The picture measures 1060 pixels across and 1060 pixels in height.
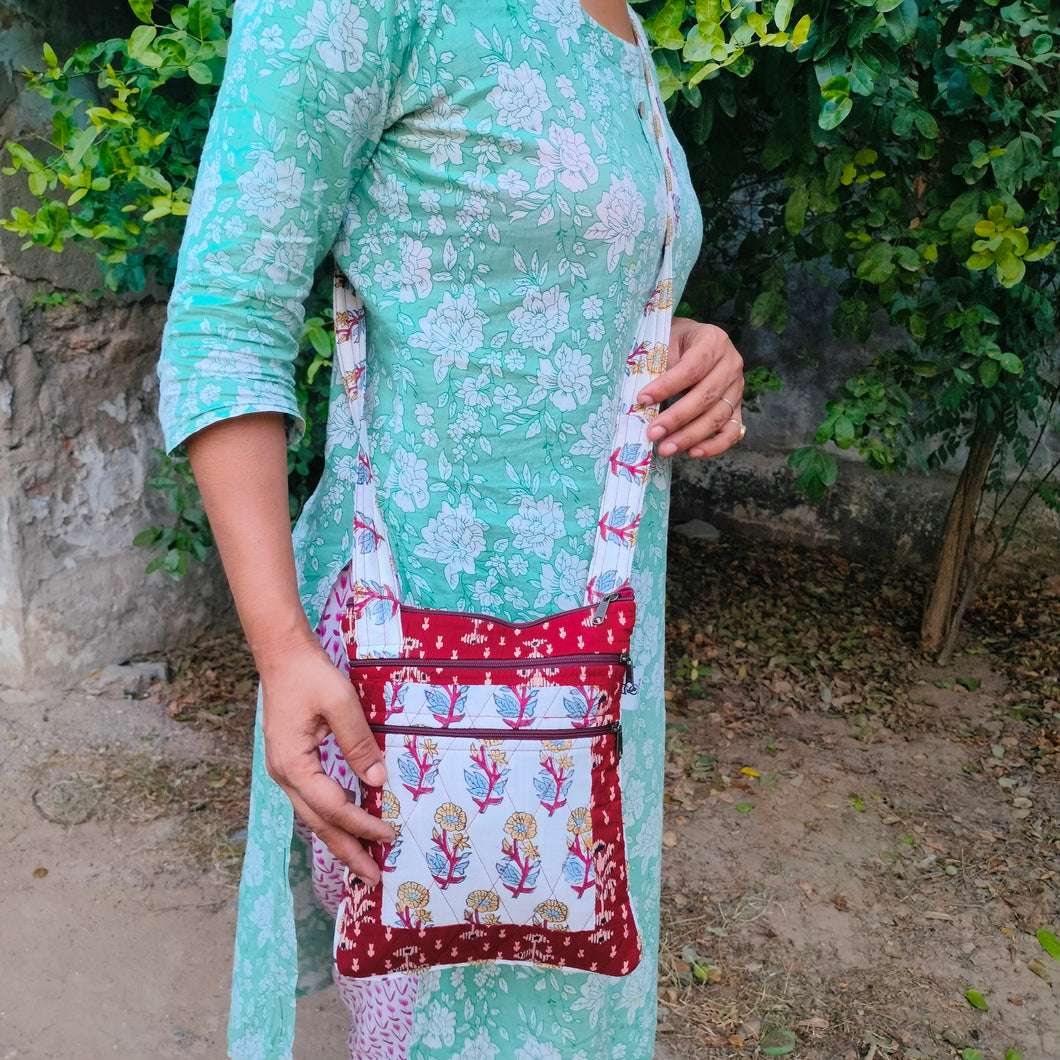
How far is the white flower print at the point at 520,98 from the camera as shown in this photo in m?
0.85

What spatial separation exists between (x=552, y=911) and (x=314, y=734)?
0.28m

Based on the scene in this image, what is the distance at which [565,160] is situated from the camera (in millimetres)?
869

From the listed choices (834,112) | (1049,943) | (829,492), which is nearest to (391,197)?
(834,112)

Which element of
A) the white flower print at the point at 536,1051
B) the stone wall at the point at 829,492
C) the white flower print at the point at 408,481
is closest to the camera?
the white flower print at the point at 408,481

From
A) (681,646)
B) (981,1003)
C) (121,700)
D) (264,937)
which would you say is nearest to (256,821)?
(264,937)

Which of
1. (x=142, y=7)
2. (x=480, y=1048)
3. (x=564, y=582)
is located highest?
(x=142, y=7)

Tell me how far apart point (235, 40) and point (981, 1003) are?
239 centimetres

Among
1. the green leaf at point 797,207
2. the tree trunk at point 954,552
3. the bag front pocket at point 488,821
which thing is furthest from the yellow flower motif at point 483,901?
the tree trunk at point 954,552

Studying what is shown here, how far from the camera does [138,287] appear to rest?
2551 mm

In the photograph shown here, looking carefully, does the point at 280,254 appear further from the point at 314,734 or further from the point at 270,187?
the point at 314,734

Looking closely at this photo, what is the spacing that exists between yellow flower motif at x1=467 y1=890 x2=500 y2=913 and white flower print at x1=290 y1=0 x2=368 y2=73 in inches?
28.7

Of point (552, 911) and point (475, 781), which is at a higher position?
point (475, 781)

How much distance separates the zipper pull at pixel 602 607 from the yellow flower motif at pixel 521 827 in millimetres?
190

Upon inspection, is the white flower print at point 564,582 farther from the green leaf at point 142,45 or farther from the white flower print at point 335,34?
the green leaf at point 142,45
